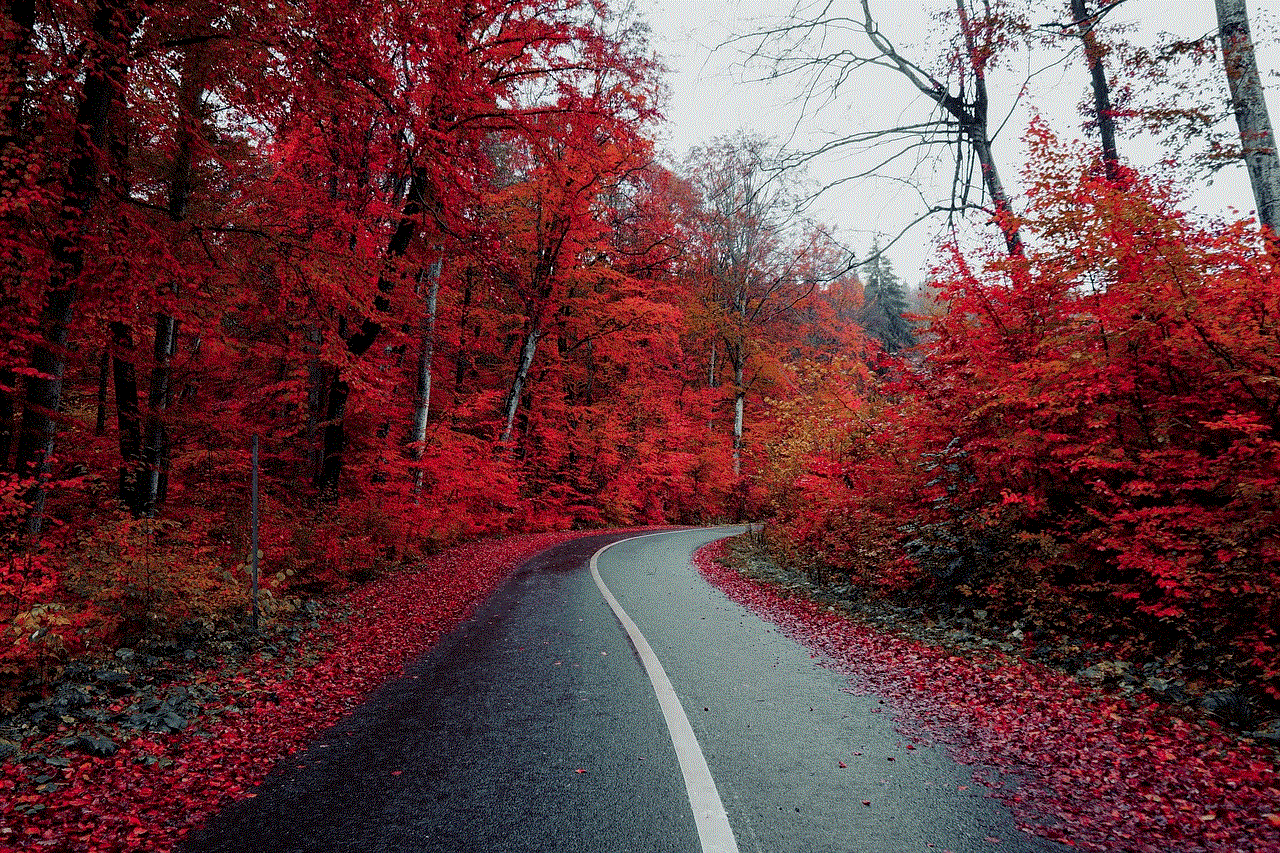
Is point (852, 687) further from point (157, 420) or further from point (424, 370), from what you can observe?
point (424, 370)

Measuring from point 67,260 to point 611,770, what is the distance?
8.41m

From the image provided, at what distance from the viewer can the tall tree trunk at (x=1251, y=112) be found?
617 centimetres

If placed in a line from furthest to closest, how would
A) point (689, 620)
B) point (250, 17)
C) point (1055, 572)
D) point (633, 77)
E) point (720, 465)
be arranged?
point (720, 465) → point (633, 77) → point (689, 620) → point (250, 17) → point (1055, 572)

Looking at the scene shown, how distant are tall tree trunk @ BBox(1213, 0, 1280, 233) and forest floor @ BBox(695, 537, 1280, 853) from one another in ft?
17.0

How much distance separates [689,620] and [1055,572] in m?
4.20

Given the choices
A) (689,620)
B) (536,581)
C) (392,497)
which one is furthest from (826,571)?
(392,497)

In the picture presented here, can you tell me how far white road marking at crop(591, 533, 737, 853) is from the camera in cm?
286

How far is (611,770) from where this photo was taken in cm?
358

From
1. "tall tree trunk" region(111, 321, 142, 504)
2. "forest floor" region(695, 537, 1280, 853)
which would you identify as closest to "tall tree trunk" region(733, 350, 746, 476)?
"forest floor" region(695, 537, 1280, 853)

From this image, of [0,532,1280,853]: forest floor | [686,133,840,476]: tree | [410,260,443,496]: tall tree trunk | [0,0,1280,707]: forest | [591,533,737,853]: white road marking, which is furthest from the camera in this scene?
[686,133,840,476]: tree

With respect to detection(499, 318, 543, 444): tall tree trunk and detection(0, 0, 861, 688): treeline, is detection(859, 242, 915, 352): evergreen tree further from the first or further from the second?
detection(499, 318, 543, 444): tall tree trunk

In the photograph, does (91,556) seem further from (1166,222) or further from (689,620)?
(1166,222)

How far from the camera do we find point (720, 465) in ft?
91.7

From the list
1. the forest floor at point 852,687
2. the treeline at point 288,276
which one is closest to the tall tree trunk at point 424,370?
the treeline at point 288,276
